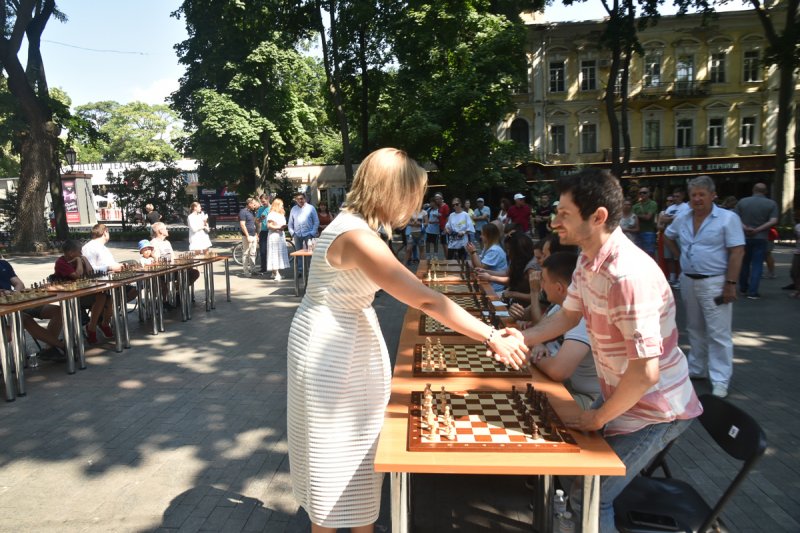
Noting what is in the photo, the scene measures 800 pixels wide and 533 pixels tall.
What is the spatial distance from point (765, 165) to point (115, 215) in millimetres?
41258

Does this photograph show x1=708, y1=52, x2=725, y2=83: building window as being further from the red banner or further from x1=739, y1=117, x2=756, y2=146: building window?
the red banner

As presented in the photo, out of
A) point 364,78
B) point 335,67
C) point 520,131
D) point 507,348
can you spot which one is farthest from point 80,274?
point 520,131

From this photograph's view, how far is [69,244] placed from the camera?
6.91 m

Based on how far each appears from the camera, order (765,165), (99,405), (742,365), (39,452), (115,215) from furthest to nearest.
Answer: (115,215) < (765,165) < (742,365) < (99,405) < (39,452)

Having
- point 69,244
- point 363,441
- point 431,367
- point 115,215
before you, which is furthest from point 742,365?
point 115,215

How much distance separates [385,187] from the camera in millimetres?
2125

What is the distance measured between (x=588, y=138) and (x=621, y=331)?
31.9 metres

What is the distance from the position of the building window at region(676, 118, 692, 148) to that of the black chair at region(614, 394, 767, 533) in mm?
32494

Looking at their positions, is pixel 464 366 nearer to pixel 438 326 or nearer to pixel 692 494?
pixel 438 326

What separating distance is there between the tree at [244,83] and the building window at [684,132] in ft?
65.6

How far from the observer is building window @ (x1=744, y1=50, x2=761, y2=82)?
2970cm

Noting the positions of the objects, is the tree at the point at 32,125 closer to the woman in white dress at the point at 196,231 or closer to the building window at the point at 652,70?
the woman in white dress at the point at 196,231

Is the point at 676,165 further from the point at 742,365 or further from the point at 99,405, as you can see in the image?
the point at 99,405

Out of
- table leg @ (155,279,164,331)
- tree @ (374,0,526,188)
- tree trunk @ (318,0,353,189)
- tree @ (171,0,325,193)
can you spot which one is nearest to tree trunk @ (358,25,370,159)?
tree @ (374,0,526,188)
